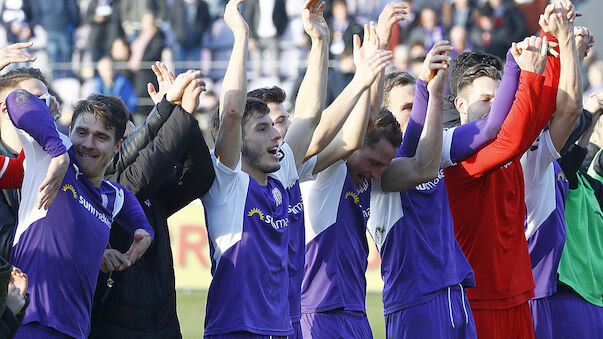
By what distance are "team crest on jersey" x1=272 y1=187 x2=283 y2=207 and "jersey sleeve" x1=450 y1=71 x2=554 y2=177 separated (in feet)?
4.57

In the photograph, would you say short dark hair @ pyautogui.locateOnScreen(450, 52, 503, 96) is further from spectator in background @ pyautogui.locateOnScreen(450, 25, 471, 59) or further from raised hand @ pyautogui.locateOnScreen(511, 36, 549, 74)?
spectator in background @ pyautogui.locateOnScreen(450, 25, 471, 59)

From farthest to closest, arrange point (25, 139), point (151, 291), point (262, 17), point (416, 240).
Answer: point (262, 17) → point (416, 240) → point (151, 291) → point (25, 139)

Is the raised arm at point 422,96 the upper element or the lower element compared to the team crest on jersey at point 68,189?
upper

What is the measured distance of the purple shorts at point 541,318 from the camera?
265 inches

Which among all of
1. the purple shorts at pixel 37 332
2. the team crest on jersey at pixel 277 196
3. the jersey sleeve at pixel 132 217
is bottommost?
the purple shorts at pixel 37 332

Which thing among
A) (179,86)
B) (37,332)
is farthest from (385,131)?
(37,332)

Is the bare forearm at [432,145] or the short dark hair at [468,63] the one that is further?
the short dark hair at [468,63]

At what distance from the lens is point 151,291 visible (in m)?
5.32

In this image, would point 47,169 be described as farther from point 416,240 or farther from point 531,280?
point 531,280

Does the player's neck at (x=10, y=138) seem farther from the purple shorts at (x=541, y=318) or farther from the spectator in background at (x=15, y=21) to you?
the spectator in background at (x=15, y=21)

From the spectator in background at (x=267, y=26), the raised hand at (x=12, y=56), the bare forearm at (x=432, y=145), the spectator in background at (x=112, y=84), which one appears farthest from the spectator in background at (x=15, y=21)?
the bare forearm at (x=432, y=145)

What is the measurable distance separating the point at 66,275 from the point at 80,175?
0.56 metres

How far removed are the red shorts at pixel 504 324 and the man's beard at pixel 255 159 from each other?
6.14ft

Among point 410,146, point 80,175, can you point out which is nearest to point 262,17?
point 410,146
